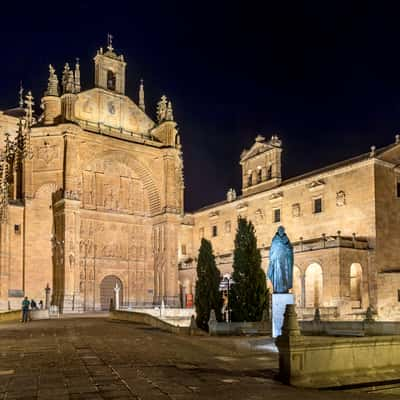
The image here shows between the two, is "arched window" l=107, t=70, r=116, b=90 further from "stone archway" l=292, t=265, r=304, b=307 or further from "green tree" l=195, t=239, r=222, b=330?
"green tree" l=195, t=239, r=222, b=330

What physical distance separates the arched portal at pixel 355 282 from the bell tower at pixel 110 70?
80.7ft

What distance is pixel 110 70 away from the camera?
46.6 m

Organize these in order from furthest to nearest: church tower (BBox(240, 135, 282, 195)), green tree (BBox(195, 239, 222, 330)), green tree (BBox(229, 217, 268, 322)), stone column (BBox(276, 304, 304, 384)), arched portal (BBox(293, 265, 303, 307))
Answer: church tower (BBox(240, 135, 282, 195)), arched portal (BBox(293, 265, 303, 307)), green tree (BBox(195, 239, 222, 330)), green tree (BBox(229, 217, 268, 322)), stone column (BBox(276, 304, 304, 384))

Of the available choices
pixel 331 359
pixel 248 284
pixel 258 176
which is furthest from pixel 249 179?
pixel 331 359

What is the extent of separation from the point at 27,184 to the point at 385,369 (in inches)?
1288

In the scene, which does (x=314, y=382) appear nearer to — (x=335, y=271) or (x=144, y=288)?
(x=335, y=271)

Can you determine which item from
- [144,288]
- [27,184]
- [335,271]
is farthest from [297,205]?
[27,184]

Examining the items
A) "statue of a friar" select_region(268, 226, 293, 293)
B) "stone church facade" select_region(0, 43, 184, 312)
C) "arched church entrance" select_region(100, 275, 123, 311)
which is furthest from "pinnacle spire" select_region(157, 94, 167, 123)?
"statue of a friar" select_region(268, 226, 293, 293)

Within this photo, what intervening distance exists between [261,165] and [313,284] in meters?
14.3

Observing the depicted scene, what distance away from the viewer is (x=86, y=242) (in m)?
42.2

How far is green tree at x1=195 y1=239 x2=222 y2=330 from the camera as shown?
83.7ft

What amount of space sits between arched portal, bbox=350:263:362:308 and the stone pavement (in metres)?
21.5

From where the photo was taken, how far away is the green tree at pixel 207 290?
25516mm

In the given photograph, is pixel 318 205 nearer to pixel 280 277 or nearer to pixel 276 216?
pixel 276 216
